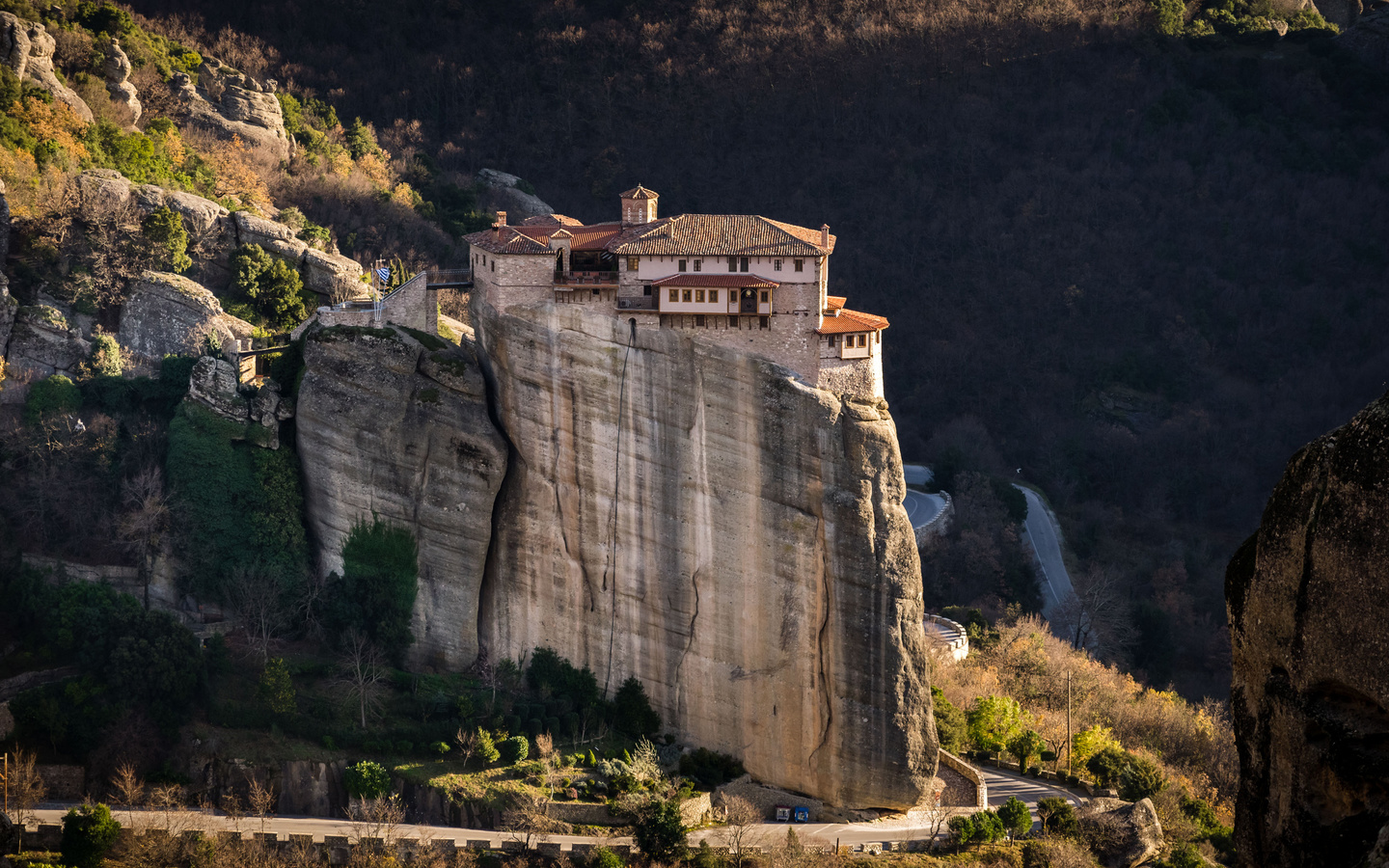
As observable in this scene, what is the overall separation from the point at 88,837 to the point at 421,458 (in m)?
15.7

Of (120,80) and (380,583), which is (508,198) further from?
(380,583)

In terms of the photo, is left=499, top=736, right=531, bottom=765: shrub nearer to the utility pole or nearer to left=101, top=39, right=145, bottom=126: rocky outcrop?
the utility pole

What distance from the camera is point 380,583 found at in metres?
48.3

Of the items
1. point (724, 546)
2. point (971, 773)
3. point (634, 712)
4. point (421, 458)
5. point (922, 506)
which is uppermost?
point (922, 506)

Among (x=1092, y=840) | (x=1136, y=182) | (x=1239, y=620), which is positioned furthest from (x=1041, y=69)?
(x=1239, y=620)

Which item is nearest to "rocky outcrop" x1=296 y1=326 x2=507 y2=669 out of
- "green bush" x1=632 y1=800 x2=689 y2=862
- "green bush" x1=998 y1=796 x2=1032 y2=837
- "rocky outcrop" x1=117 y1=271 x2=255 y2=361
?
"rocky outcrop" x1=117 y1=271 x2=255 y2=361

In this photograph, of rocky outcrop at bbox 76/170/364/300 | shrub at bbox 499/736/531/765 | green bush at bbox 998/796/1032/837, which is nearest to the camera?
green bush at bbox 998/796/1032/837

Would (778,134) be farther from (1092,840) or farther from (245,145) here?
(1092,840)

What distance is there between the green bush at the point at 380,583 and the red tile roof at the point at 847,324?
15658mm

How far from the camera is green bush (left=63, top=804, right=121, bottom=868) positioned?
38.5m

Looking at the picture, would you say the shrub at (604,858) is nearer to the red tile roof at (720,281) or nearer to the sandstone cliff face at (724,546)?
the sandstone cliff face at (724,546)

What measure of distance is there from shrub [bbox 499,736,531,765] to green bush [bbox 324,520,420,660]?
19.2 ft

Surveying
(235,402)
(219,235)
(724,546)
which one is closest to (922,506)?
(724,546)

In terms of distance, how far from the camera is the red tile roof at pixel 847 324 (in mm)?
44844
